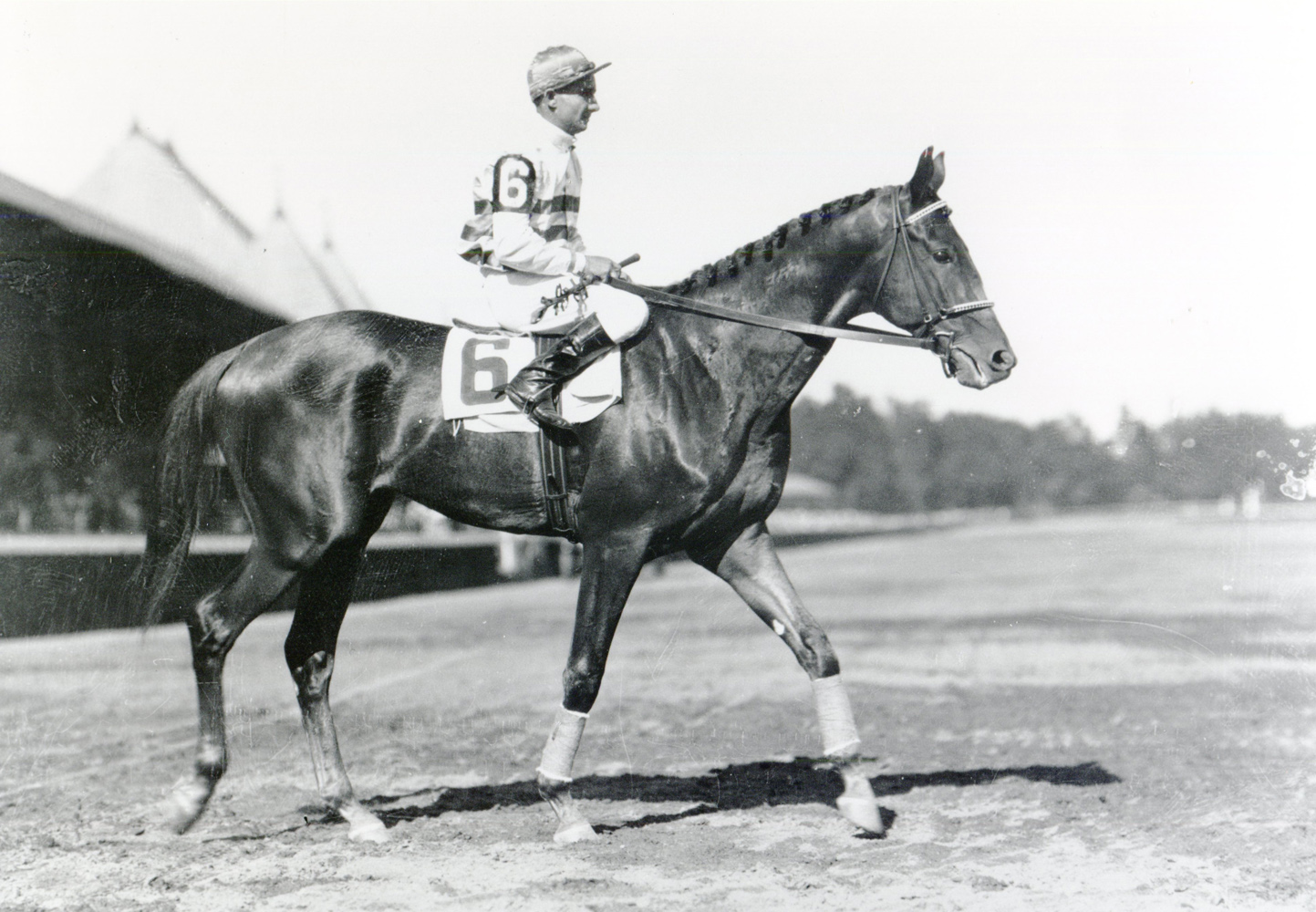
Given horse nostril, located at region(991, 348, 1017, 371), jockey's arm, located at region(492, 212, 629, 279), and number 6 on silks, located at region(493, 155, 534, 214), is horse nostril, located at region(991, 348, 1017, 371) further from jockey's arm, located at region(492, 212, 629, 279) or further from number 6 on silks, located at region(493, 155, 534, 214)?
number 6 on silks, located at region(493, 155, 534, 214)

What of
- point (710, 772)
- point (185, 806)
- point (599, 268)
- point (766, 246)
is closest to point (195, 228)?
point (599, 268)

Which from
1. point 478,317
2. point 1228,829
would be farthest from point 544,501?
point 1228,829

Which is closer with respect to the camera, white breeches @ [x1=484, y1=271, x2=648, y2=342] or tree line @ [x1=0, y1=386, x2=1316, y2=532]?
white breeches @ [x1=484, y1=271, x2=648, y2=342]

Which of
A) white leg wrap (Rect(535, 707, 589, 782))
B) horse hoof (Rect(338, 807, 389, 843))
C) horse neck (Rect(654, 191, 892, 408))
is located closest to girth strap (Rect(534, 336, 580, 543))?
horse neck (Rect(654, 191, 892, 408))

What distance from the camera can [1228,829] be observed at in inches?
186

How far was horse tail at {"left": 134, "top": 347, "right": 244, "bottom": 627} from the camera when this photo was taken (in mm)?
5293

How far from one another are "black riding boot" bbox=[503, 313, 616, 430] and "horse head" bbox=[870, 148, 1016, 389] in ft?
3.93

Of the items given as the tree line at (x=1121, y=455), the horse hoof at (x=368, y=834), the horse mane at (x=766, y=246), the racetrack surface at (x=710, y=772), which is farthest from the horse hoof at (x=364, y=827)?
the tree line at (x=1121, y=455)

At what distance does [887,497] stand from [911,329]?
4004 cm

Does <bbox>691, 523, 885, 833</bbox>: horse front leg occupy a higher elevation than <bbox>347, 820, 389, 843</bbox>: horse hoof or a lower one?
higher

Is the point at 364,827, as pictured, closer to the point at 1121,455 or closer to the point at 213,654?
the point at 213,654

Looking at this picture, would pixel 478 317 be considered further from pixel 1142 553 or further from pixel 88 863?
pixel 1142 553

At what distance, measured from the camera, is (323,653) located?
5098 mm

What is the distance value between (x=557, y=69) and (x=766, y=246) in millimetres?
1121
